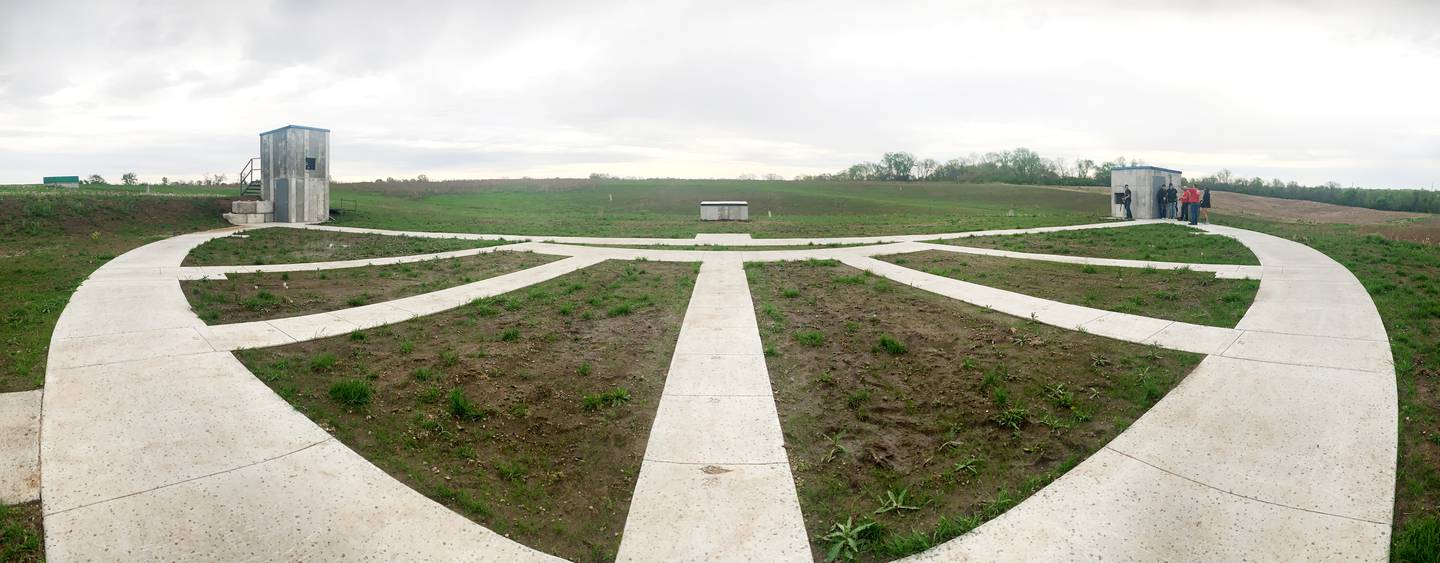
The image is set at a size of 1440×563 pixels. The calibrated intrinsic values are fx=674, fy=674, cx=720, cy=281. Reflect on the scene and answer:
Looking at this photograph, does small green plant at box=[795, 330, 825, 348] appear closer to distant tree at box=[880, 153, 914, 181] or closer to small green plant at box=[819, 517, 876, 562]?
small green plant at box=[819, 517, 876, 562]

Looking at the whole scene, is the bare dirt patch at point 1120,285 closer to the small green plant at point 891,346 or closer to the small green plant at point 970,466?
the small green plant at point 891,346

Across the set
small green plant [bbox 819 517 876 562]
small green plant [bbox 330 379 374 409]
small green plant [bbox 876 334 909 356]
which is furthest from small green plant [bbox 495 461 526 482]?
small green plant [bbox 876 334 909 356]

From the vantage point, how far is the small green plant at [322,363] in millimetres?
6762

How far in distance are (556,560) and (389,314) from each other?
21.2ft

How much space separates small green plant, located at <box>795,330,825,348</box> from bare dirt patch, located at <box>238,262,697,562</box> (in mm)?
1541

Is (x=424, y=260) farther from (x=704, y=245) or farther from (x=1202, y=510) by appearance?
(x=1202, y=510)

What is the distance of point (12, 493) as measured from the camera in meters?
4.34

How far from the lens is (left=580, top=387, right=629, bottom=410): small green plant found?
19.9 ft

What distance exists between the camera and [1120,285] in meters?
11.1

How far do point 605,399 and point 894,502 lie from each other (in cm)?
278

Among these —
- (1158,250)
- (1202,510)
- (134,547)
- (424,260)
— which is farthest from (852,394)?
(1158,250)

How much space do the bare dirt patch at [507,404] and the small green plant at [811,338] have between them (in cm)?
154

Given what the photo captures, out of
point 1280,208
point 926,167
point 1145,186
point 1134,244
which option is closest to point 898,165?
point 926,167

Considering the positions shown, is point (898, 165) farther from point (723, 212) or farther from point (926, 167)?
point (723, 212)
